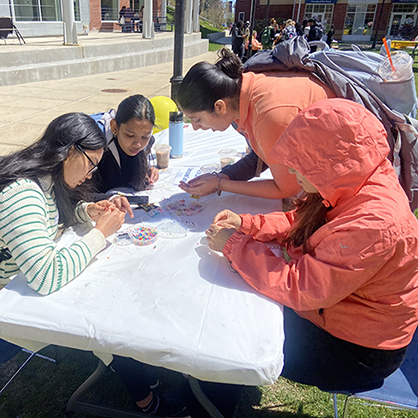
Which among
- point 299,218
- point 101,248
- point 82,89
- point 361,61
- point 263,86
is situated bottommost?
point 82,89

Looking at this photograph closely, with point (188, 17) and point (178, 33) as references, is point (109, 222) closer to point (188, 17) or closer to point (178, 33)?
point (178, 33)

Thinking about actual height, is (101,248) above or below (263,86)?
below

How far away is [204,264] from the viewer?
4.91 ft

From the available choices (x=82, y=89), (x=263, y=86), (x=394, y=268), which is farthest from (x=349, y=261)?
(x=82, y=89)

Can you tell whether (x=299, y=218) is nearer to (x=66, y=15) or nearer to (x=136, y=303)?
(x=136, y=303)

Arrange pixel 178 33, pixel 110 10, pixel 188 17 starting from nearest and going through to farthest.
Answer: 1. pixel 178 33
2. pixel 188 17
3. pixel 110 10

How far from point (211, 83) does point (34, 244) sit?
4.08 feet

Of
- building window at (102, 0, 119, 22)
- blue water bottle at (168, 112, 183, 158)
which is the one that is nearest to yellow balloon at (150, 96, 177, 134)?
blue water bottle at (168, 112, 183, 158)

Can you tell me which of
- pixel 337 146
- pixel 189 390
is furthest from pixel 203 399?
pixel 337 146

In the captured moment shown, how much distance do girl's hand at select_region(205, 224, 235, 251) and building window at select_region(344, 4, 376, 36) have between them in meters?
39.3

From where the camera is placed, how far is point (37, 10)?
587 inches

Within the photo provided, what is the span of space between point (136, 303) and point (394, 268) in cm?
86

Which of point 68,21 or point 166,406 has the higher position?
point 68,21

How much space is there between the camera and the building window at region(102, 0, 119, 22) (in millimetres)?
21250
